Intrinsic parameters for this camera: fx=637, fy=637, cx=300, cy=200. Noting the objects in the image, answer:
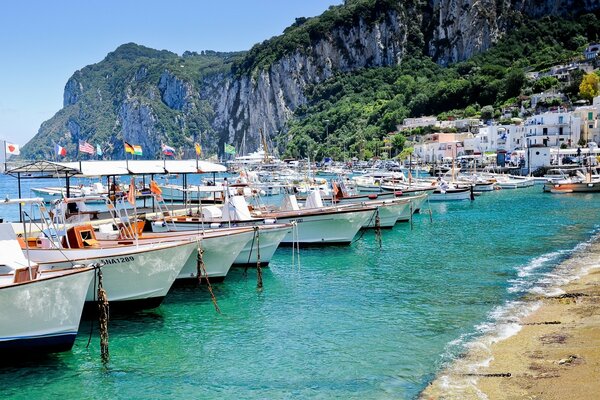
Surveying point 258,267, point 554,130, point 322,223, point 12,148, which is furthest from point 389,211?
point 554,130

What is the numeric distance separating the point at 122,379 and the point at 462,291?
1473 centimetres

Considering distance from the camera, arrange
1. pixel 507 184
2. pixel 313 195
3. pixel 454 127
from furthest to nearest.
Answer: pixel 454 127 < pixel 507 184 < pixel 313 195

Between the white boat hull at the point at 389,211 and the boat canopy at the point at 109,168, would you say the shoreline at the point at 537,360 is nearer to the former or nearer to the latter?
the white boat hull at the point at 389,211

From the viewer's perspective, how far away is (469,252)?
36.9m

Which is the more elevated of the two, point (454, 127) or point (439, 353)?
point (454, 127)

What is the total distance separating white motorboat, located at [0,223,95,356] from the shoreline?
9.95m

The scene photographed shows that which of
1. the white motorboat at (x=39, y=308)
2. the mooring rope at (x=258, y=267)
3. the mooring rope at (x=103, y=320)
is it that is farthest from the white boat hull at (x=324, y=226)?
the white motorboat at (x=39, y=308)

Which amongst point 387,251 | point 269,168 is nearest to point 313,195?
point 387,251

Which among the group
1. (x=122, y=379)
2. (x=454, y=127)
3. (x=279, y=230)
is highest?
(x=454, y=127)

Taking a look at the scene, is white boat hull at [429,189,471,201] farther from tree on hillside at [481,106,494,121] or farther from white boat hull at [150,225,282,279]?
tree on hillside at [481,106,494,121]

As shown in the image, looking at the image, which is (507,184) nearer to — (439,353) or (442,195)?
(442,195)

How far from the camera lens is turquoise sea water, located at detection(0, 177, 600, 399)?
16594 mm

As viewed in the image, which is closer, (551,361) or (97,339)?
(551,361)

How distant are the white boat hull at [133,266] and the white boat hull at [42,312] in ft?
11.0
